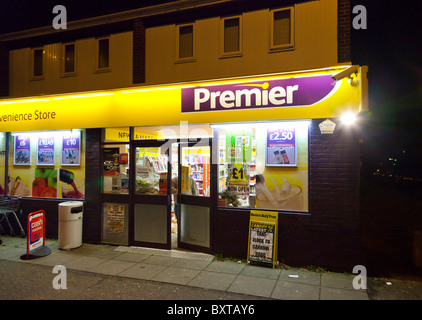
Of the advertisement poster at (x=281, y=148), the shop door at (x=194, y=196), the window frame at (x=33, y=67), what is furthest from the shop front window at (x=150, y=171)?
the window frame at (x=33, y=67)

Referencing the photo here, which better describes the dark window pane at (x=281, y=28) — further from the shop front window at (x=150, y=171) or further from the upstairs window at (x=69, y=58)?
the upstairs window at (x=69, y=58)

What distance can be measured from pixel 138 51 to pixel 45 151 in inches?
163

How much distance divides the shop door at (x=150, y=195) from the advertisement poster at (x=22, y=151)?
385 cm

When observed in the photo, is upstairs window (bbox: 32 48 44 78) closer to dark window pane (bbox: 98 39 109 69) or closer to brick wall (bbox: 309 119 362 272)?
dark window pane (bbox: 98 39 109 69)

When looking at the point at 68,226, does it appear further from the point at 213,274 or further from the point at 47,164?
the point at 213,274

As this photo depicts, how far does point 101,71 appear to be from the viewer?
28.6ft

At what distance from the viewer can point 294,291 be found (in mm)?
5008

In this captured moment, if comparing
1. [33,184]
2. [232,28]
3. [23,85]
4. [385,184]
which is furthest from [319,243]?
[385,184]

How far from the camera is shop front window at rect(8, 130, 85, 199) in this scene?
27.3 ft

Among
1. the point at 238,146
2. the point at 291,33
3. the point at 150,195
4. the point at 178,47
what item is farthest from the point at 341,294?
the point at 178,47

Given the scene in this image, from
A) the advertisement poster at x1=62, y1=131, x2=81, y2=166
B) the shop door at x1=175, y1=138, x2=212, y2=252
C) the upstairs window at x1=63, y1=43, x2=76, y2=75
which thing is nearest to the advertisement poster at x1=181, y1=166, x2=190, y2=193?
the shop door at x1=175, y1=138, x2=212, y2=252

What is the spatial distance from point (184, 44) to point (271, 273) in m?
6.17

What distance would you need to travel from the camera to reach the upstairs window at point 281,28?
274 inches

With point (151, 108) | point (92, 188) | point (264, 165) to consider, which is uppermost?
point (151, 108)
